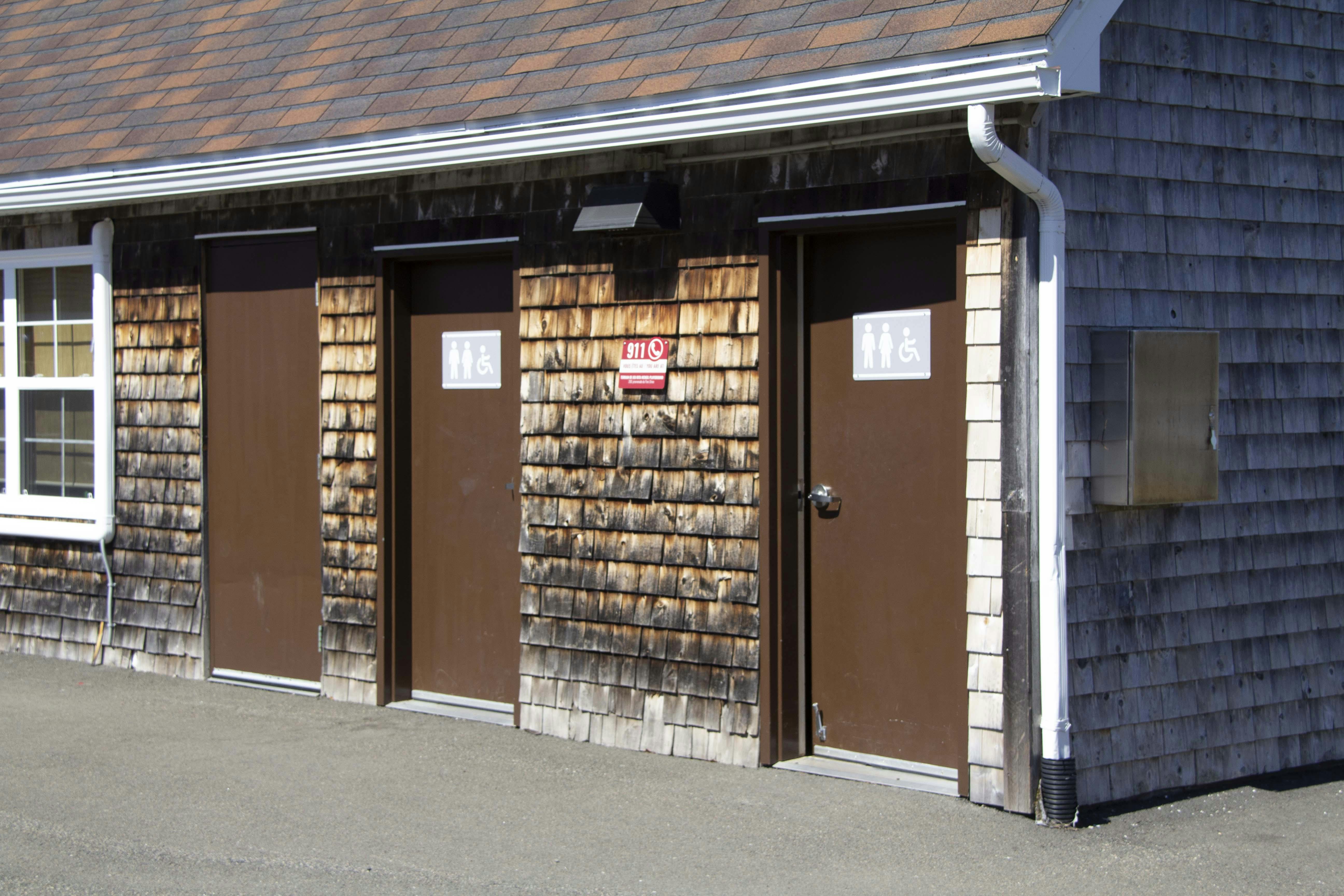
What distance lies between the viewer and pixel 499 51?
752 centimetres

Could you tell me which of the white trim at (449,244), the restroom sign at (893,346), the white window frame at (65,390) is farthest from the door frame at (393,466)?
the restroom sign at (893,346)

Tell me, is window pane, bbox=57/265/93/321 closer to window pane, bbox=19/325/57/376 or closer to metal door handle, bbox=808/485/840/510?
window pane, bbox=19/325/57/376

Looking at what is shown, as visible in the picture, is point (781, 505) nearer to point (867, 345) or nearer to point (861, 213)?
point (867, 345)

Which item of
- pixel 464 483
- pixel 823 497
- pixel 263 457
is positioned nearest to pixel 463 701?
pixel 464 483

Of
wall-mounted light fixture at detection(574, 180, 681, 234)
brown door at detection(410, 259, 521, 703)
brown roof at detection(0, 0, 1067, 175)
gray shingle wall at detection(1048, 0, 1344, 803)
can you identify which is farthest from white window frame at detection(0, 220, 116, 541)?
gray shingle wall at detection(1048, 0, 1344, 803)

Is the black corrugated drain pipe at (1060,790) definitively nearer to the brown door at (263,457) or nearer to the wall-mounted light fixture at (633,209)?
the wall-mounted light fixture at (633,209)

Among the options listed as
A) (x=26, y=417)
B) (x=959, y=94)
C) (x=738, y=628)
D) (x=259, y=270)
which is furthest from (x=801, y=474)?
(x=26, y=417)

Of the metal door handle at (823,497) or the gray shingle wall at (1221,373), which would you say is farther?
the metal door handle at (823,497)

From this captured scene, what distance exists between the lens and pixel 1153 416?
19.0 ft

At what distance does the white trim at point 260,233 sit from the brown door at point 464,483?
28.1 inches

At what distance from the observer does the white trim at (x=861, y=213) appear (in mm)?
5922

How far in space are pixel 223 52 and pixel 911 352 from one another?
520 cm

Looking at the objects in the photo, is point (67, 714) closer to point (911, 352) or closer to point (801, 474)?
point (801, 474)

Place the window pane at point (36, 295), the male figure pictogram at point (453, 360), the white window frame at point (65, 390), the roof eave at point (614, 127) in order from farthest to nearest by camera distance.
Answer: the window pane at point (36, 295) < the white window frame at point (65, 390) < the male figure pictogram at point (453, 360) < the roof eave at point (614, 127)
